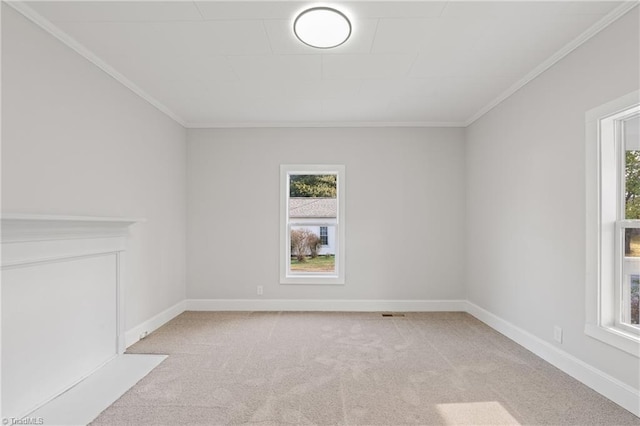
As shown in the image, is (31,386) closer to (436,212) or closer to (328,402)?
(328,402)

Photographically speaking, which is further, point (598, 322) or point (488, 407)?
point (598, 322)

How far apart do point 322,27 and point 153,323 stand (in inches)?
132

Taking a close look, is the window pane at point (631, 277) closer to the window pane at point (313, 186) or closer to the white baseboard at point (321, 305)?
the white baseboard at point (321, 305)

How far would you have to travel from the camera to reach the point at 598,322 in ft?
7.83

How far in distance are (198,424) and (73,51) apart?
2.72m

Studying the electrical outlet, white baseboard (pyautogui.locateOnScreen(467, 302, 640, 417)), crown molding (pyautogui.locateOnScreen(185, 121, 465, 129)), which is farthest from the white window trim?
the electrical outlet

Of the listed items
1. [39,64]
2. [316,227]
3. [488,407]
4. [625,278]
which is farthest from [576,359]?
[39,64]

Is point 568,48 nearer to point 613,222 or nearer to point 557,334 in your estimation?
point 613,222

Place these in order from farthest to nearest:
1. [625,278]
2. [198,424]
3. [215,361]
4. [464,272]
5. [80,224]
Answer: [464,272]
[215,361]
[80,224]
[625,278]
[198,424]

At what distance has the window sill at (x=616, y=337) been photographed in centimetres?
211

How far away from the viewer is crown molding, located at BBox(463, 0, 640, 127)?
212cm

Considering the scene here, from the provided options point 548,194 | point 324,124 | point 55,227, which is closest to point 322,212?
point 324,124

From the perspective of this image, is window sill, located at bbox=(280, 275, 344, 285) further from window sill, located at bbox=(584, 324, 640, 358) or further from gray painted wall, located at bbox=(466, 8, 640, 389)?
window sill, located at bbox=(584, 324, 640, 358)

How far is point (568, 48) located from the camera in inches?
101
